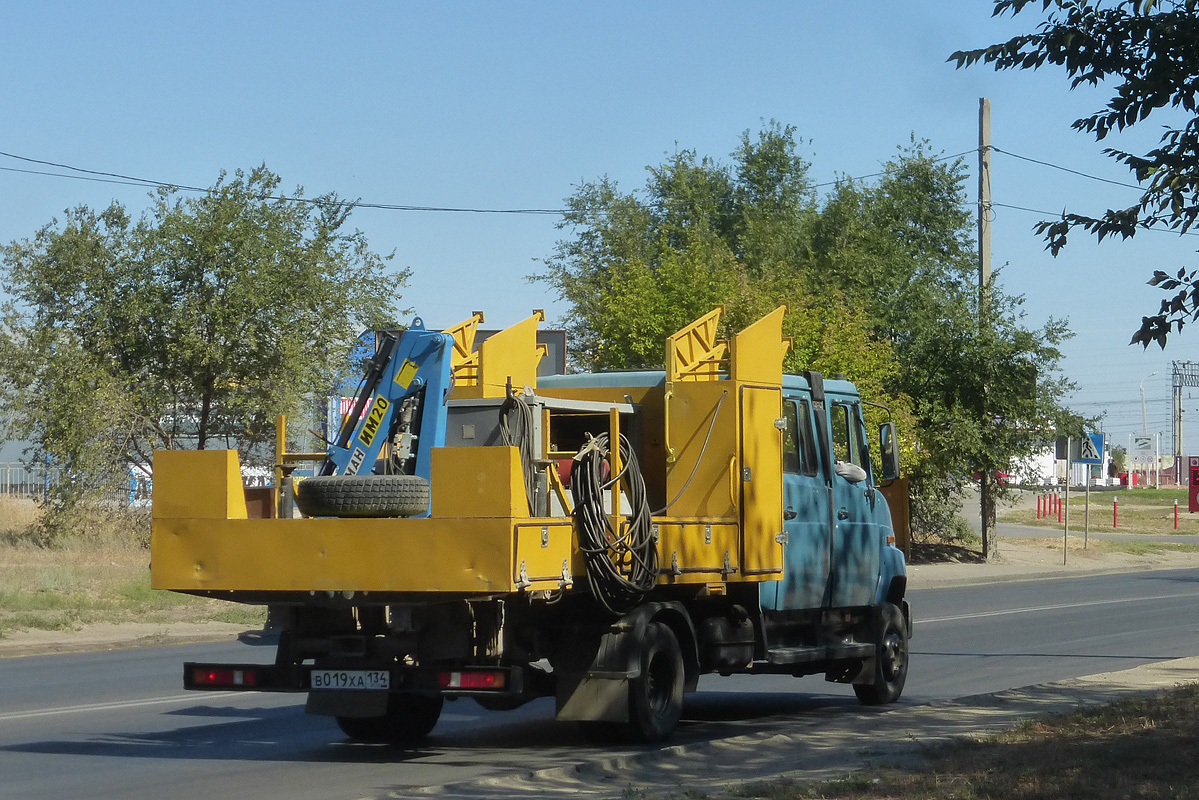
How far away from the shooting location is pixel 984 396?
114ft

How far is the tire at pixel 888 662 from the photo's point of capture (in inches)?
505

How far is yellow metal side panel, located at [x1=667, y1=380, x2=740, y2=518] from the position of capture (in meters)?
10.7

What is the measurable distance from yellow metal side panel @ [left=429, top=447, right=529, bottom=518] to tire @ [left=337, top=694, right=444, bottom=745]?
265cm

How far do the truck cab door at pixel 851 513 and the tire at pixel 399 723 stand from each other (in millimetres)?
3575

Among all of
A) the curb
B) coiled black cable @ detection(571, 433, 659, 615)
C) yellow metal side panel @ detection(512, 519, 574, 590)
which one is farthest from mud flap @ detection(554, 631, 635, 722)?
yellow metal side panel @ detection(512, 519, 574, 590)

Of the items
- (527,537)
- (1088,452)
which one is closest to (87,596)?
(527,537)

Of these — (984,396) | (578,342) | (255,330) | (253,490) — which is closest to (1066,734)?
(253,490)

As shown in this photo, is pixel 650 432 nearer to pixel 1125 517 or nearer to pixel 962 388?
pixel 962 388

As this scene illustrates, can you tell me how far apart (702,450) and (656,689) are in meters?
1.76

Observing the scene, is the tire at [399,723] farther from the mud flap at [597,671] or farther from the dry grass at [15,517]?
the dry grass at [15,517]

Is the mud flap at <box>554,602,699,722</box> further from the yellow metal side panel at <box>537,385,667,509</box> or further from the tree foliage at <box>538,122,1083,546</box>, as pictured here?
the tree foliage at <box>538,122,1083,546</box>

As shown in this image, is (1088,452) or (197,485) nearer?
(197,485)

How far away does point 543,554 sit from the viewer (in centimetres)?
910

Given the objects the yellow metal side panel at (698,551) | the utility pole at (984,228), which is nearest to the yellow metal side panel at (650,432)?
the yellow metal side panel at (698,551)
